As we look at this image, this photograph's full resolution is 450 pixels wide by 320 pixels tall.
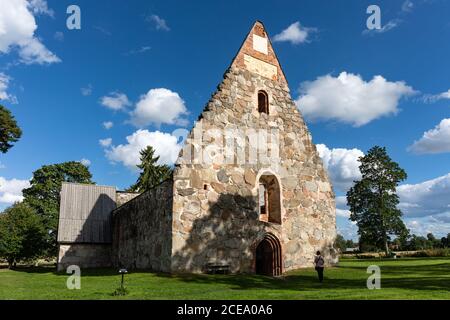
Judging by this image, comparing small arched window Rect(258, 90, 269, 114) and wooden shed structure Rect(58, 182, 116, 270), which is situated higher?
small arched window Rect(258, 90, 269, 114)

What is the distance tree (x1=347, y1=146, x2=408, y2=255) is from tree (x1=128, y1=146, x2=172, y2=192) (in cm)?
2475

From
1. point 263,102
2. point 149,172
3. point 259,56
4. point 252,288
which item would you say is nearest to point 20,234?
point 149,172

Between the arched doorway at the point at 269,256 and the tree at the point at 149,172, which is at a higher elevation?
the tree at the point at 149,172

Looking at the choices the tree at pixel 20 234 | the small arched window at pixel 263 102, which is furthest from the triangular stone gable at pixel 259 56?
the tree at pixel 20 234

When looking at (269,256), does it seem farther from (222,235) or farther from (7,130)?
(7,130)

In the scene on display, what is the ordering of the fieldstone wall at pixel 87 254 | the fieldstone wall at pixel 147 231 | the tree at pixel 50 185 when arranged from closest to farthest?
the fieldstone wall at pixel 147 231
the fieldstone wall at pixel 87 254
the tree at pixel 50 185

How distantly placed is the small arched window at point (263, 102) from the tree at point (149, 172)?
3424 cm

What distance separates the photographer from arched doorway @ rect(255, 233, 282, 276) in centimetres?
1708

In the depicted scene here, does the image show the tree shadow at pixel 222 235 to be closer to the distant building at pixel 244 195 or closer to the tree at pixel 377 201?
the distant building at pixel 244 195

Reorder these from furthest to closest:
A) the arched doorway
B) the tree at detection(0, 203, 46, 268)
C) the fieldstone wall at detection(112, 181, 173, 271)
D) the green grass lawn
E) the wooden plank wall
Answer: the tree at detection(0, 203, 46, 268), the wooden plank wall, the arched doorway, the fieldstone wall at detection(112, 181, 173, 271), the green grass lawn

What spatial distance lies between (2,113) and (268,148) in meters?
22.6

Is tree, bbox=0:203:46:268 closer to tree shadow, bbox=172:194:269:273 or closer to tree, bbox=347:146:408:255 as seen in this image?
tree shadow, bbox=172:194:269:273

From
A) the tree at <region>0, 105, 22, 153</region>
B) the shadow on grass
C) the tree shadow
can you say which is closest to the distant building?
the tree shadow

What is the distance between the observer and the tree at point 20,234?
110 ft
